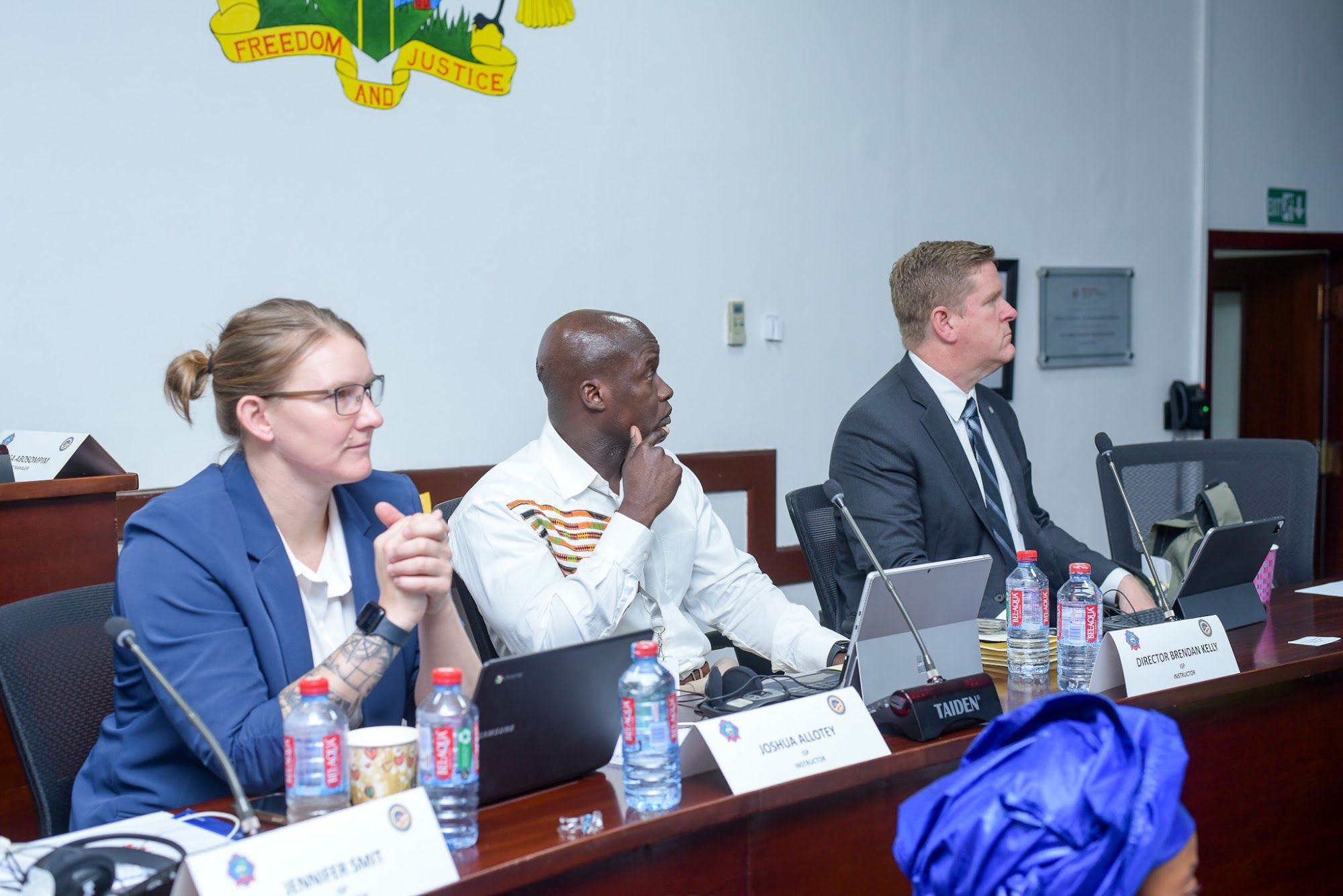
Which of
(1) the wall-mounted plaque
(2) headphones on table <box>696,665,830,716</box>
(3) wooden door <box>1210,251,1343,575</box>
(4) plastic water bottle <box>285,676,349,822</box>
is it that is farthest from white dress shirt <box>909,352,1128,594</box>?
(3) wooden door <box>1210,251,1343,575</box>

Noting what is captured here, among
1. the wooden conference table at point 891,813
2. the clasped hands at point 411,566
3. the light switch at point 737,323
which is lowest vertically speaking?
the wooden conference table at point 891,813

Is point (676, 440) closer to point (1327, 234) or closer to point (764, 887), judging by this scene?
point (764, 887)

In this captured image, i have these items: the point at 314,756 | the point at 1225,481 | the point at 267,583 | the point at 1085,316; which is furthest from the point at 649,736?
the point at 1085,316

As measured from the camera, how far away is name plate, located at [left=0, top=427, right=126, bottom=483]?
2.30 meters

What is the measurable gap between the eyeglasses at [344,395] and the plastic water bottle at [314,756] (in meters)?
0.51

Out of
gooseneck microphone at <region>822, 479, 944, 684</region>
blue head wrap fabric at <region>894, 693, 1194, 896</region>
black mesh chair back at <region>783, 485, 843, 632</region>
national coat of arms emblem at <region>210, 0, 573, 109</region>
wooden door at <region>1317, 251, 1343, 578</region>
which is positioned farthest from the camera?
wooden door at <region>1317, 251, 1343, 578</region>

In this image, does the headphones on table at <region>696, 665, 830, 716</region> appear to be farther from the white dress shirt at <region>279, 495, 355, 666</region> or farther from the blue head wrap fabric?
the blue head wrap fabric

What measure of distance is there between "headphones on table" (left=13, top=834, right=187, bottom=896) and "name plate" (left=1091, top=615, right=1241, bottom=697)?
1.32m

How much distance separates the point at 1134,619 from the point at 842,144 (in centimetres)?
227

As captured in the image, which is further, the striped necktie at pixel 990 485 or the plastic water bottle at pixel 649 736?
the striped necktie at pixel 990 485

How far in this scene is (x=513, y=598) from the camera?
2.04 meters

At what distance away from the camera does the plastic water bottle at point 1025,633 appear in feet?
6.62

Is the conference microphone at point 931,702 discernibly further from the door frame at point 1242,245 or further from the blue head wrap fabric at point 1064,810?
the door frame at point 1242,245

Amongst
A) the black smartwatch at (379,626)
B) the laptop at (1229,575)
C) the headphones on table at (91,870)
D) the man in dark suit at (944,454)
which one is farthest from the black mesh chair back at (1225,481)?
the headphones on table at (91,870)
